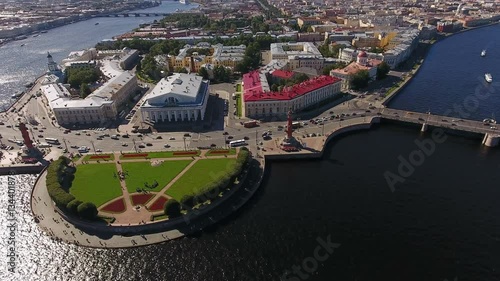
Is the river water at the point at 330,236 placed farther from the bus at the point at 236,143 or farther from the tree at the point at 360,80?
the tree at the point at 360,80

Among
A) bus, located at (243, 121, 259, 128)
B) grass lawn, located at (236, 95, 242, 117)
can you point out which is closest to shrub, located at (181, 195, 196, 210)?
bus, located at (243, 121, 259, 128)

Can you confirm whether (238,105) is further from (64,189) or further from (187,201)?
(64,189)

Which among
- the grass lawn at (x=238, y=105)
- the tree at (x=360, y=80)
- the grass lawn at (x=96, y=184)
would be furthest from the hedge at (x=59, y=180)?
the tree at (x=360, y=80)

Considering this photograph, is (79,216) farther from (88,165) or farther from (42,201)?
(88,165)

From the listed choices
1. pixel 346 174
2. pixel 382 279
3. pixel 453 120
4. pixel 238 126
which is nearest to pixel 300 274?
pixel 382 279

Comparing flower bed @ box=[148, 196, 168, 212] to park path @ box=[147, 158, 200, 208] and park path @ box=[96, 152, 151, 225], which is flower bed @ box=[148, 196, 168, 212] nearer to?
park path @ box=[147, 158, 200, 208]

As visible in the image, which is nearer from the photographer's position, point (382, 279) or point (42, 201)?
point (382, 279)
